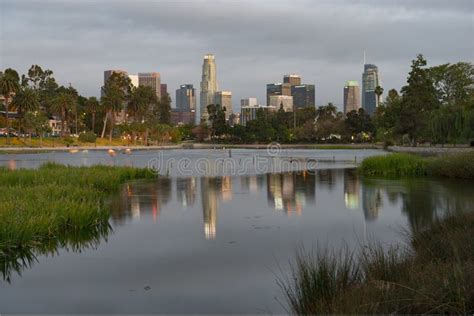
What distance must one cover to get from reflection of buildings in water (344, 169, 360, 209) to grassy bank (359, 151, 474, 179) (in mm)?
1715

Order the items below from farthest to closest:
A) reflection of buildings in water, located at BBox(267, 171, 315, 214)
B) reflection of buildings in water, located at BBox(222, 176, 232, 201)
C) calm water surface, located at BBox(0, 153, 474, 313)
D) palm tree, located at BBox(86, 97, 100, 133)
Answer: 1. palm tree, located at BBox(86, 97, 100, 133)
2. reflection of buildings in water, located at BBox(222, 176, 232, 201)
3. reflection of buildings in water, located at BBox(267, 171, 315, 214)
4. calm water surface, located at BBox(0, 153, 474, 313)

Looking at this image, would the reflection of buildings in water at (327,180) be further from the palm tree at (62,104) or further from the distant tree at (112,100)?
the distant tree at (112,100)

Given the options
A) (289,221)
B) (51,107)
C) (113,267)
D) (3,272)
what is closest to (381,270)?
(113,267)

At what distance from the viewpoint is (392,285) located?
7.78m

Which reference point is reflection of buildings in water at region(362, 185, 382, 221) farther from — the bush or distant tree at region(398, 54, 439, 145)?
the bush

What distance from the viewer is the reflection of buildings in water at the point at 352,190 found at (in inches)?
879

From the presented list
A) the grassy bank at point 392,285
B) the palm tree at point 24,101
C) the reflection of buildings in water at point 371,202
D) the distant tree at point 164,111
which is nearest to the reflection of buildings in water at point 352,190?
the reflection of buildings in water at point 371,202

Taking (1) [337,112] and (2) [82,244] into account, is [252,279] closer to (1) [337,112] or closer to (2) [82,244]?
(2) [82,244]

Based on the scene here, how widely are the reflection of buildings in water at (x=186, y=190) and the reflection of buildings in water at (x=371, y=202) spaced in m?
7.15

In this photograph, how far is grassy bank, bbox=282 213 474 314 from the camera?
6727 millimetres

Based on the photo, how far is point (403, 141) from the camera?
97.6 meters

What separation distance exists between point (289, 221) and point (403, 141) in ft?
278

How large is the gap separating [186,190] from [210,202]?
4.89m

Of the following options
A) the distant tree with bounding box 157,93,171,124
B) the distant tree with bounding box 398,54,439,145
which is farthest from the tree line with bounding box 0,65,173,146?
the distant tree with bounding box 398,54,439,145
